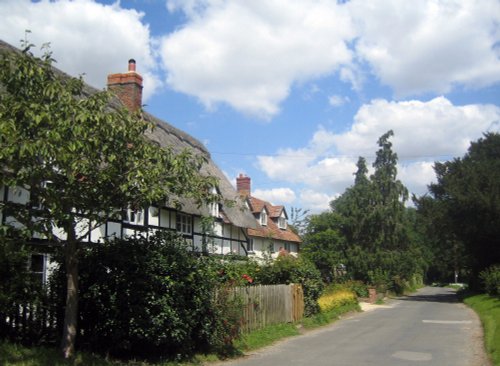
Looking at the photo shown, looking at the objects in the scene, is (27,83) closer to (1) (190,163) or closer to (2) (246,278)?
(1) (190,163)

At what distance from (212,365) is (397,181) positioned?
41665mm

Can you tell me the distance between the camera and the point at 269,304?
18.8m

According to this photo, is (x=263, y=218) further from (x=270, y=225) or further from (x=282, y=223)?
(x=282, y=223)

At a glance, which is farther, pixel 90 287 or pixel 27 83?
pixel 90 287

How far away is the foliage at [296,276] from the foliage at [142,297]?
9.21 meters

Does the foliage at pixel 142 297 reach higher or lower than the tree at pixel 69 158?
lower

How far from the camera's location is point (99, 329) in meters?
11.0

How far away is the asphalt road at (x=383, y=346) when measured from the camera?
12.6 metres

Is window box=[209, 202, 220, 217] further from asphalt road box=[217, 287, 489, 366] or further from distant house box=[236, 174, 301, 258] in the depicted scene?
asphalt road box=[217, 287, 489, 366]

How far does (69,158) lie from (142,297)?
3717 millimetres

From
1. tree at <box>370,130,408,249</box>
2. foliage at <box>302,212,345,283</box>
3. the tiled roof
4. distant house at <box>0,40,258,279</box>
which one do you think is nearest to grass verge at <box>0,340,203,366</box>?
distant house at <box>0,40,258,279</box>

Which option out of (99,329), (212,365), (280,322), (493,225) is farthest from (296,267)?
(493,225)

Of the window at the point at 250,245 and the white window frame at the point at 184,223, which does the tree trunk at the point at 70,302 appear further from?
the window at the point at 250,245

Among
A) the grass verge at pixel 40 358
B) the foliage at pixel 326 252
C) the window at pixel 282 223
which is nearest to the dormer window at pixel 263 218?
the foliage at pixel 326 252
